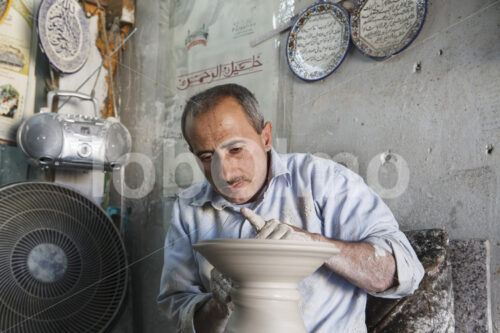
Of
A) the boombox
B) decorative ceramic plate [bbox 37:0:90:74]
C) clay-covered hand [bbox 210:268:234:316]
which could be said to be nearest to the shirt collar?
clay-covered hand [bbox 210:268:234:316]

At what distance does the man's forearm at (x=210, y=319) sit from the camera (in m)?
0.55

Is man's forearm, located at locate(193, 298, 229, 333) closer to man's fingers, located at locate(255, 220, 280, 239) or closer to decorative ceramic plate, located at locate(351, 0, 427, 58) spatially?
man's fingers, located at locate(255, 220, 280, 239)

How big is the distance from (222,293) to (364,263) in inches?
8.3

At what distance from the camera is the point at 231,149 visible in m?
0.58

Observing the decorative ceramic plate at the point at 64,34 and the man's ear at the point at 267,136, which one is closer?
the man's ear at the point at 267,136

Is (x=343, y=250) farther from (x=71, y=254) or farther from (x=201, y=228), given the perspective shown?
(x=71, y=254)

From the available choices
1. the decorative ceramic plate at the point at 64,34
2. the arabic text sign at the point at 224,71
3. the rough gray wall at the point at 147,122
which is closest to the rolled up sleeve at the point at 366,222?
the arabic text sign at the point at 224,71

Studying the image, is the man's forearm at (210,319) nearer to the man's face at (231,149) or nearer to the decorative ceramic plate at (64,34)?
the man's face at (231,149)

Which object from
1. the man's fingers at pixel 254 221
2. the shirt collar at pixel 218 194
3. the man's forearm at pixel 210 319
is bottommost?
the man's forearm at pixel 210 319

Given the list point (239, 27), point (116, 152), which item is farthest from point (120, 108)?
point (239, 27)

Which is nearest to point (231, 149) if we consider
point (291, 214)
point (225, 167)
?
point (225, 167)

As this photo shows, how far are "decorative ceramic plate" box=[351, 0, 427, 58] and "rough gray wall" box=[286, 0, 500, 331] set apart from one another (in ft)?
0.04

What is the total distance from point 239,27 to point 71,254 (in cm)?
67

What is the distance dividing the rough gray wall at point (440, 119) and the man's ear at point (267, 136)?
0.33ft
